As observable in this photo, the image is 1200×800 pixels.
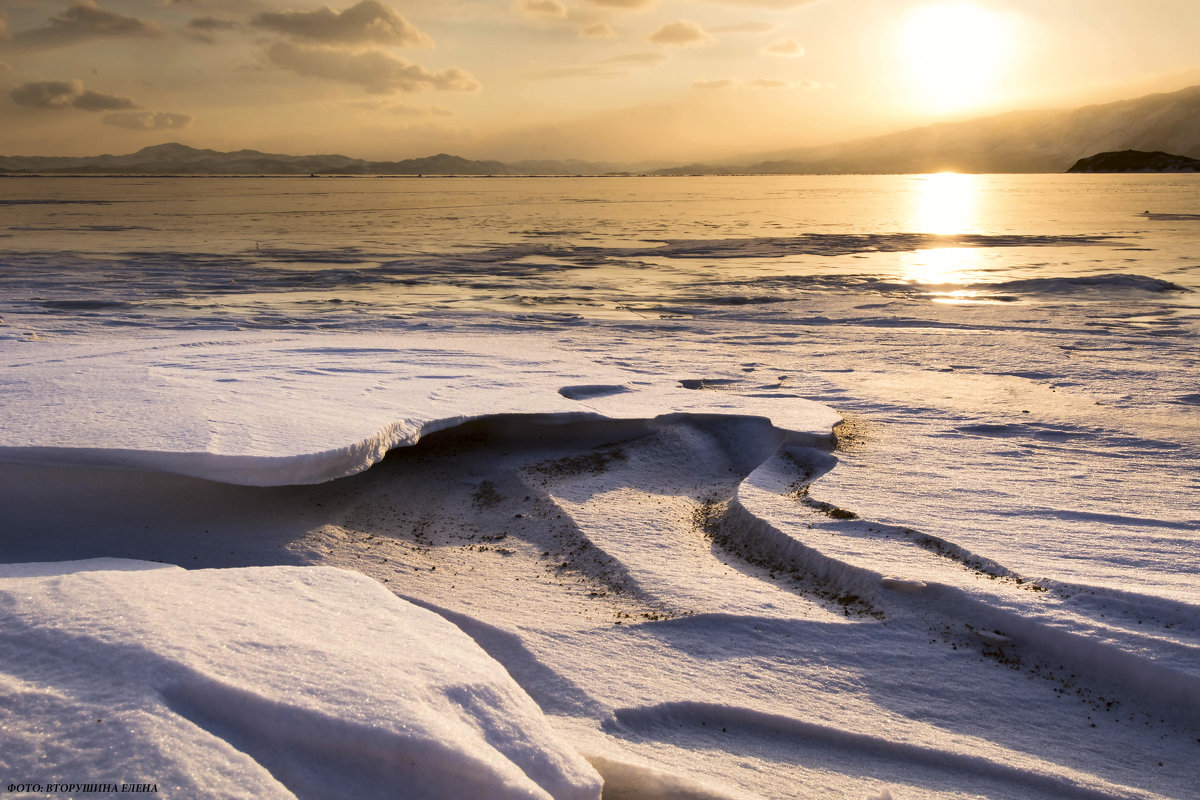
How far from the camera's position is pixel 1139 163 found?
3583 inches

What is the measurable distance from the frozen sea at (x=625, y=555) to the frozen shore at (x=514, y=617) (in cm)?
1

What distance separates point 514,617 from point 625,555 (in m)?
0.70

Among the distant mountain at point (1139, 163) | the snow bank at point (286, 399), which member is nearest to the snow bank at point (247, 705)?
the snow bank at point (286, 399)

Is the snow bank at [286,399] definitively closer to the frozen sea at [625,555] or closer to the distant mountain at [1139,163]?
the frozen sea at [625,555]

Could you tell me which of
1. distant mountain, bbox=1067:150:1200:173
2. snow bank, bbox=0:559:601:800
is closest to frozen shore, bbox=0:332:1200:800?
snow bank, bbox=0:559:601:800

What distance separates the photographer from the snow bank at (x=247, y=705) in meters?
1.49

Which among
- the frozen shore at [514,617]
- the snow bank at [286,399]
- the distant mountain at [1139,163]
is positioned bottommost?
the frozen shore at [514,617]

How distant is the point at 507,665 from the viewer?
2551 mm

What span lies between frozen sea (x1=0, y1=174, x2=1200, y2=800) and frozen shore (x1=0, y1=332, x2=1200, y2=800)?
0.01m

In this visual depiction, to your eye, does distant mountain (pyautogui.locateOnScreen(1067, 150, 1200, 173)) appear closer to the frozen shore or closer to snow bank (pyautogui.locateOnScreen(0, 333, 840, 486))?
snow bank (pyautogui.locateOnScreen(0, 333, 840, 486))

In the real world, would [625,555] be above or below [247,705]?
below

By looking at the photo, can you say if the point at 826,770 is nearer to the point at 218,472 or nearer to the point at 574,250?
the point at 218,472

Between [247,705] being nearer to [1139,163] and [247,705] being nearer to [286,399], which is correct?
[286,399]

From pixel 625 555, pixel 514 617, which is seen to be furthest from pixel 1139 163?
pixel 514 617
